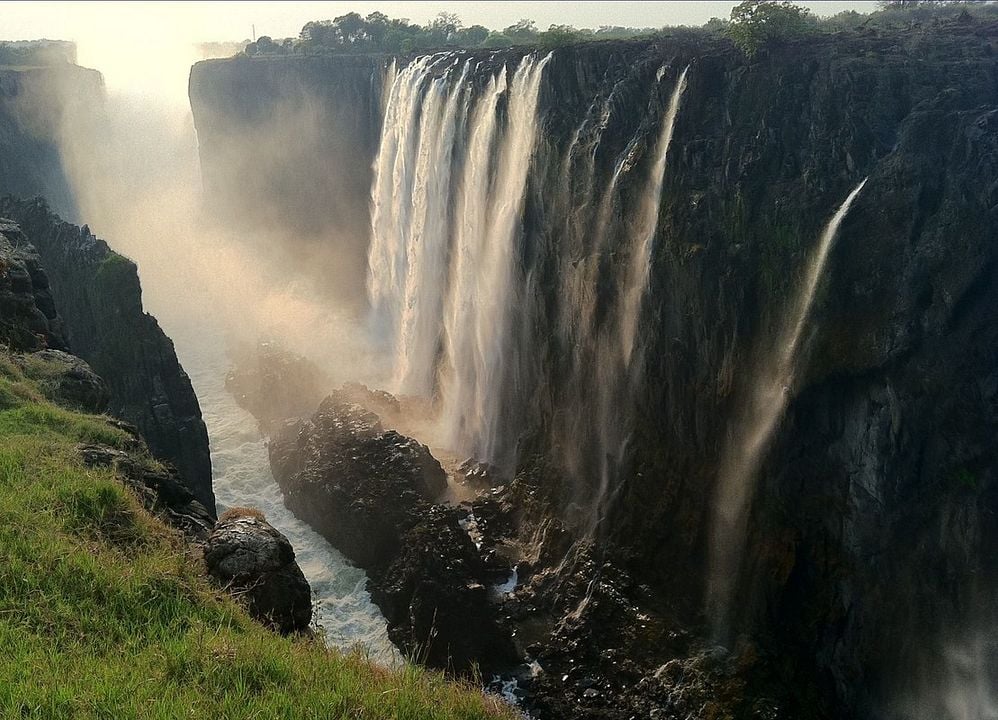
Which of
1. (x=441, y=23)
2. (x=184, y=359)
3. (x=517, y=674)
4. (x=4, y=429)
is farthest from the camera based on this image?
(x=441, y=23)

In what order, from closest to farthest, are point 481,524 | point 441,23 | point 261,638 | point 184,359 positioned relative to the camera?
point 261,638
point 481,524
point 184,359
point 441,23

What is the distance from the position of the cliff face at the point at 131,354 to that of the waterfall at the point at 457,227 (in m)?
9.52

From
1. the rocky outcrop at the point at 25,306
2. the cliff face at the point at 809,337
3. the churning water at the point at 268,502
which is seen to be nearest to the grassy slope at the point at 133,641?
the churning water at the point at 268,502

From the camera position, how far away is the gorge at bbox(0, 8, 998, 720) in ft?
49.7

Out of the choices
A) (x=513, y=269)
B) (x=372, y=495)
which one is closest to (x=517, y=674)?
(x=372, y=495)

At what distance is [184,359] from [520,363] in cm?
2340

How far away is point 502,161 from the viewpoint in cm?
2767

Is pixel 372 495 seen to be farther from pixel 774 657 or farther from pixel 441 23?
pixel 441 23

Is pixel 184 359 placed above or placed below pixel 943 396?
below

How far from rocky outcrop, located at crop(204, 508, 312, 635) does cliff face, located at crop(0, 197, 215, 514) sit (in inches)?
575

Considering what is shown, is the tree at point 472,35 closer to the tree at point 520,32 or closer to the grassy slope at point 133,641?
the tree at point 520,32

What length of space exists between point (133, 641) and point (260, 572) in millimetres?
2568

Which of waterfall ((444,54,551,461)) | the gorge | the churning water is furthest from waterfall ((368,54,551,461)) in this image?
the churning water

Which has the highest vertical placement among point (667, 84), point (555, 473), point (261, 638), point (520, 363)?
point (667, 84)
